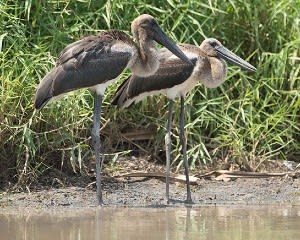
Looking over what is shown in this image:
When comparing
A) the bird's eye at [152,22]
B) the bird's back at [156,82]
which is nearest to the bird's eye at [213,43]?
the bird's back at [156,82]

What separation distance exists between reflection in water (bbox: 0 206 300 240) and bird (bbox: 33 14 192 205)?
52 cm

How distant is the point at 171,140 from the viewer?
29.5 ft

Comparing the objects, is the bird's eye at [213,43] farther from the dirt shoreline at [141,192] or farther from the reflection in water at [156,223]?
the reflection in water at [156,223]

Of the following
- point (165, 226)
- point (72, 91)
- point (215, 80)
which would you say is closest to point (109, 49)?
point (72, 91)

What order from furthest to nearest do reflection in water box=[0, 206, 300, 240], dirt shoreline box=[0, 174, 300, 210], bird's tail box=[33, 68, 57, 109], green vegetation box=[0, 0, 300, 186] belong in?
1. green vegetation box=[0, 0, 300, 186]
2. dirt shoreline box=[0, 174, 300, 210]
3. bird's tail box=[33, 68, 57, 109]
4. reflection in water box=[0, 206, 300, 240]

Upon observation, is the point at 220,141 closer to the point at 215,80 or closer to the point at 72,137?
the point at 215,80

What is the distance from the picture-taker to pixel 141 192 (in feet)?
27.2

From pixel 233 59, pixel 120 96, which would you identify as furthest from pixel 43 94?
pixel 233 59

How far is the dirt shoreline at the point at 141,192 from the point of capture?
7855 mm

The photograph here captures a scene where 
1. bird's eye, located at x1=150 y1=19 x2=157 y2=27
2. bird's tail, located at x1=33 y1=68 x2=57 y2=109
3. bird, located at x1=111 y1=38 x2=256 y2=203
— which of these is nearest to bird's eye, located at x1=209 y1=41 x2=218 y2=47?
bird, located at x1=111 y1=38 x2=256 y2=203

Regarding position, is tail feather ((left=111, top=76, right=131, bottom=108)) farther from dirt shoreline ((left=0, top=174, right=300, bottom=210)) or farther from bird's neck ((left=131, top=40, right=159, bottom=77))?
dirt shoreline ((left=0, top=174, right=300, bottom=210))

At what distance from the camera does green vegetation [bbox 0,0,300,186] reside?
818 cm

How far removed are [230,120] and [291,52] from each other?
1027 mm

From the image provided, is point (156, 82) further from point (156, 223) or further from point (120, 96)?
point (156, 223)
